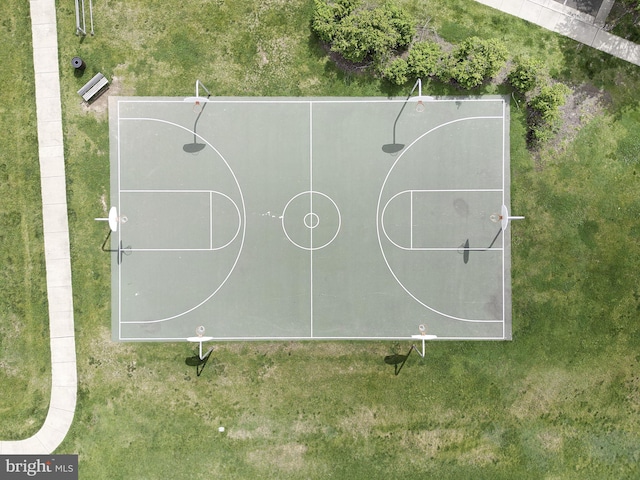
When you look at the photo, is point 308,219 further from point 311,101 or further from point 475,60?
point 475,60

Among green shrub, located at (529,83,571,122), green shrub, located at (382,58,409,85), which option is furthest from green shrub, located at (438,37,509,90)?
green shrub, located at (529,83,571,122)

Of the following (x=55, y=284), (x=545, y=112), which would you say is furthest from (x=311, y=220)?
(x=55, y=284)

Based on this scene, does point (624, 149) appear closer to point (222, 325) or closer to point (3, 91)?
point (222, 325)

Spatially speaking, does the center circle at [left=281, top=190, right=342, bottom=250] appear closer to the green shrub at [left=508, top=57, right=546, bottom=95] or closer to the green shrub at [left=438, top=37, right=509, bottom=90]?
the green shrub at [left=438, top=37, right=509, bottom=90]

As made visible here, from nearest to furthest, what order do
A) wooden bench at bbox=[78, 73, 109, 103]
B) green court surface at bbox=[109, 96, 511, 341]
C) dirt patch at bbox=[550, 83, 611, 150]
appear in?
wooden bench at bbox=[78, 73, 109, 103] < green court surface at bbox=[109, 96, 511, 341] < dirt patch at bbox=[550, 83, 611, 150]

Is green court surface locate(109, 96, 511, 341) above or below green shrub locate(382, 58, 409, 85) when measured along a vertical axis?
below

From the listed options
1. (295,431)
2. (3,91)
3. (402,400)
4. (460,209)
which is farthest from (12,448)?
(460,209)
